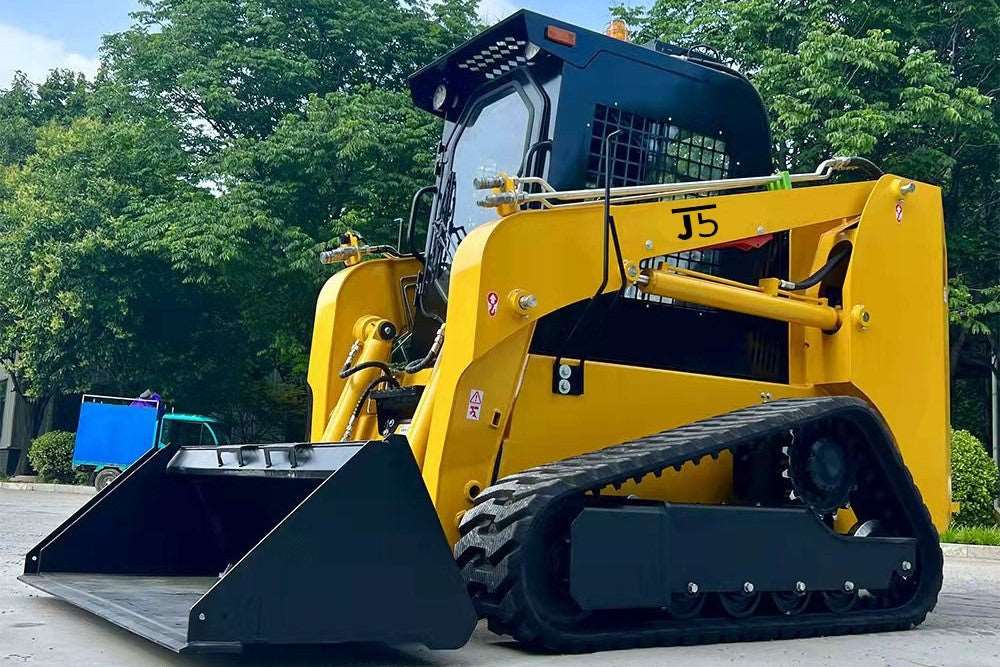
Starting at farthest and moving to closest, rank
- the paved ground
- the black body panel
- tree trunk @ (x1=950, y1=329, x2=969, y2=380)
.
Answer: tree trunk @ (x1=950, y1=329, x2=969, y2=380)
the black body panel
the paved ground

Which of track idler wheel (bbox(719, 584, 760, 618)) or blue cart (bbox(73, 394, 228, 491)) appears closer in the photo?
track idler wheel (bbox(719, 584, 760, 618))

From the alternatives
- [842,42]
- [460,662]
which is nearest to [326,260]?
[460,662]

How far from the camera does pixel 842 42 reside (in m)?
17.6

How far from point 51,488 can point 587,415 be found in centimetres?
2129

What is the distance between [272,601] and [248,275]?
59.1 feet

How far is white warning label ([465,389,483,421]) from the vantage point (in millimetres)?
5133

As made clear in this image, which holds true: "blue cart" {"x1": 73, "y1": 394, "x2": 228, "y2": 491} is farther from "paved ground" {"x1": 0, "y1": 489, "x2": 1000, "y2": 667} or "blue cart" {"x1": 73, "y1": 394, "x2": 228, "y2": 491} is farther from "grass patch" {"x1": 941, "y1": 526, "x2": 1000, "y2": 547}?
"paved ground" {"x1": 0, "y1": 489, "x2": 1000, "y2": 667}

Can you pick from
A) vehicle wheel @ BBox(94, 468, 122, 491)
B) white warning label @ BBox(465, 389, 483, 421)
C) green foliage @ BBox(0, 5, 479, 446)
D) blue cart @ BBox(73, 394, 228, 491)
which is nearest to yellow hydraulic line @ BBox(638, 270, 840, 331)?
white warning label @ BBox(465, 389, 483, 421)

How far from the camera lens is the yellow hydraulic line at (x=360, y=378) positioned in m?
6.47

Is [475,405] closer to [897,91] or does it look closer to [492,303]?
[492,303]

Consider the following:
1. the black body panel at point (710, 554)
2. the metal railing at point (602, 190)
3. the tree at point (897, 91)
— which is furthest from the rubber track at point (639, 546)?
the tree at point (897, 91)

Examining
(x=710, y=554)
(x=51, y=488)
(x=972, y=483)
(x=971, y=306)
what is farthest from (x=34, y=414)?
(x=710, y=554)

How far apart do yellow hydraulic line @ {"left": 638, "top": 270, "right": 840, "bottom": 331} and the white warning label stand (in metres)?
1.03

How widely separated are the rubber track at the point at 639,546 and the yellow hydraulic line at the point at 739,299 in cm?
56
